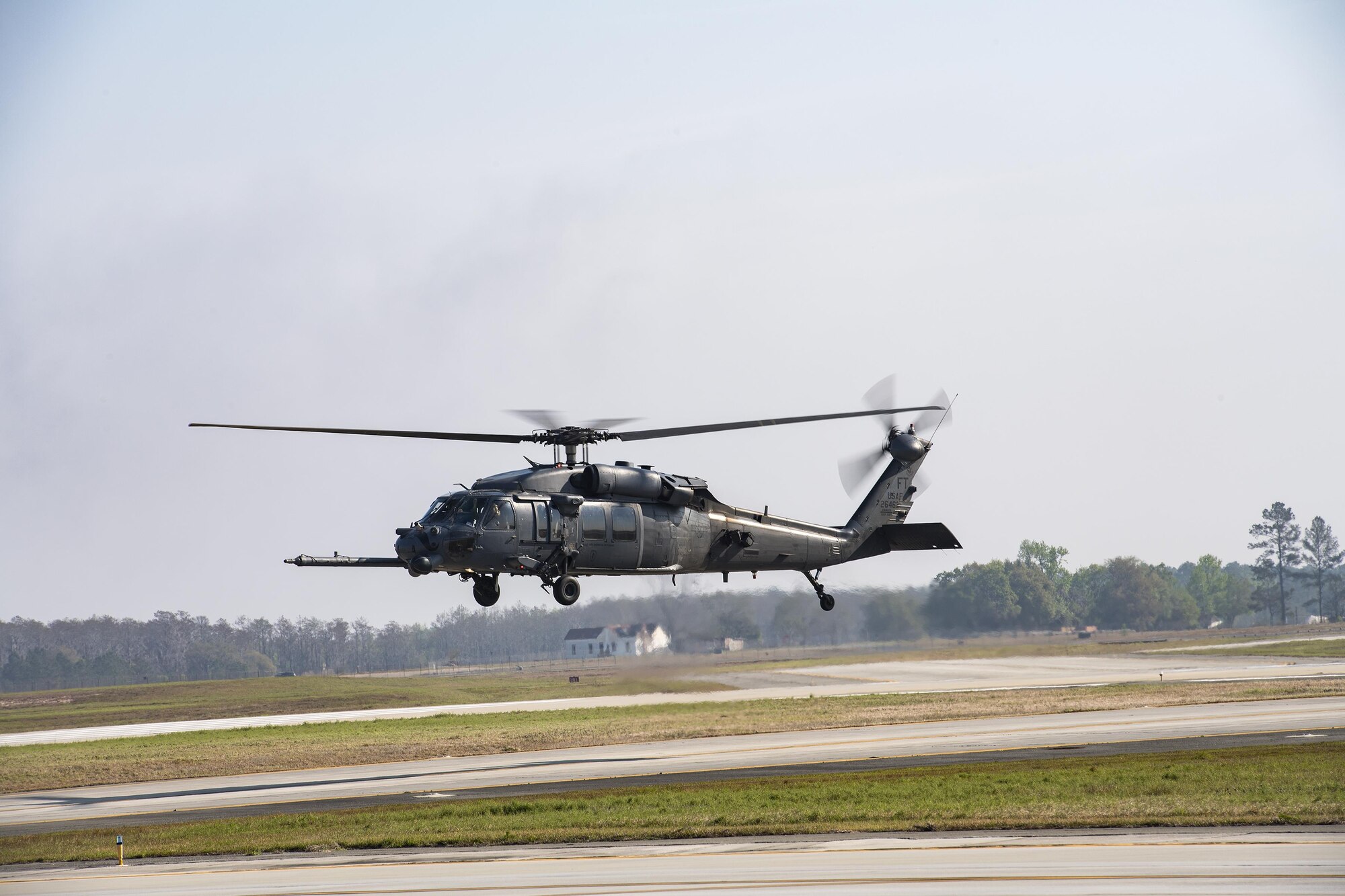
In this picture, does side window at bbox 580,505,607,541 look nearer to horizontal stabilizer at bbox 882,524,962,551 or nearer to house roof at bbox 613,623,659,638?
horizontal stabilizer at bbox 882,524,962,551

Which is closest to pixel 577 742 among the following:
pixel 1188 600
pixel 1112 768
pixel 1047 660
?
pixel 1112 768

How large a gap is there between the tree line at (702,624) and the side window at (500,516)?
51.1 ft

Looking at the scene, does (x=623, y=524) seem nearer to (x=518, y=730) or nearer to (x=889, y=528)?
(x=889, y=528)

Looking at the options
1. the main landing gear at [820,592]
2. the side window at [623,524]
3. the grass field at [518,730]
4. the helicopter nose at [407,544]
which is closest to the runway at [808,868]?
the helicopter nose at [407,544]

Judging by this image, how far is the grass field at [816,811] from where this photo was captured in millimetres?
23219

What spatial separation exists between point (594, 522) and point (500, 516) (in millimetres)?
2664

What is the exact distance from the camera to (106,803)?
3381cm

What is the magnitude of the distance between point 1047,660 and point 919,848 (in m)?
70.5

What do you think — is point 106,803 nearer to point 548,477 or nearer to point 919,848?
point 548,477

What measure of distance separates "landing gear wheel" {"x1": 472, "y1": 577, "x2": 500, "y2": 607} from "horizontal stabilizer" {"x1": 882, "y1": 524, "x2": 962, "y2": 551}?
12.9 meters

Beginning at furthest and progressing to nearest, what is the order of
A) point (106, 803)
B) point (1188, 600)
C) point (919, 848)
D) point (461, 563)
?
point (1188, 600) → point (106, 803) → point (461, 563) → point (919, 848)

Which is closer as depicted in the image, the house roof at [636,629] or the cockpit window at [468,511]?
the cockpit window at [468,511]

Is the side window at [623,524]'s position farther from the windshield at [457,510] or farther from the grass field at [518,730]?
the grass field at [518,730]

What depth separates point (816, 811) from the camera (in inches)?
992
